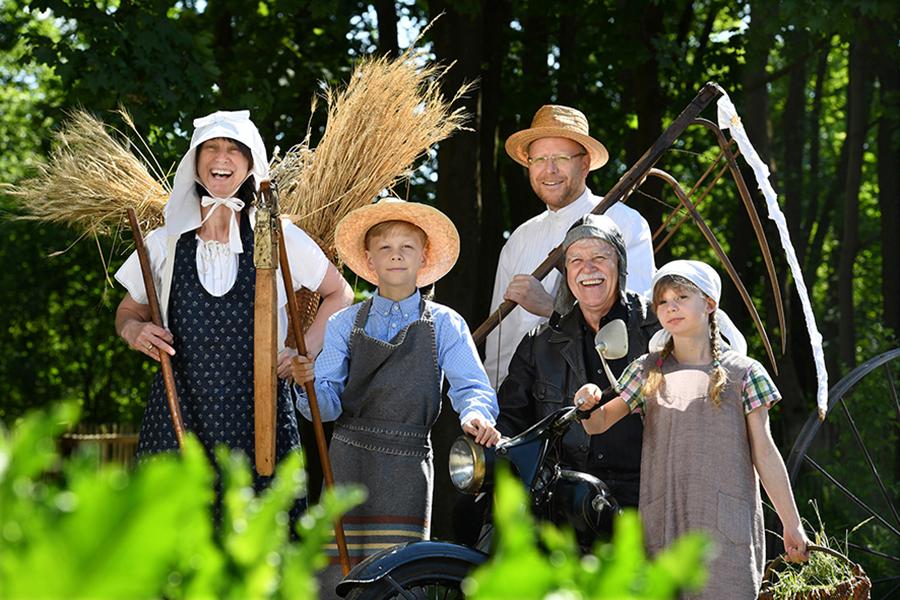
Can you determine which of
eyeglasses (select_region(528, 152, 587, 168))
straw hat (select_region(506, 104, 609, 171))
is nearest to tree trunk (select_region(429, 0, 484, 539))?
straw hat (select_region(506, 104, 609, 171))

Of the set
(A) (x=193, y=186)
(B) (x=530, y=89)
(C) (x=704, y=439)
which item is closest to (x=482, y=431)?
(C) (x=704, y=439)

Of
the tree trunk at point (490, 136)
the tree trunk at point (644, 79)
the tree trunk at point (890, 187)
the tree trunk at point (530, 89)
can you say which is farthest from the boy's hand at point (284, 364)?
the tree trunk at point (890, 187)

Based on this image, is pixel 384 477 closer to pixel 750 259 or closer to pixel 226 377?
pixel 226 377

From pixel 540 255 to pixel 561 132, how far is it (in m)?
0.41

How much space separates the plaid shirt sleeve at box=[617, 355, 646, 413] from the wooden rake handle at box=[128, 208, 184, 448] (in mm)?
1103

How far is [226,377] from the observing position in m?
3.64

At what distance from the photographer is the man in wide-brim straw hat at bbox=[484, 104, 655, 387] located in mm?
4340

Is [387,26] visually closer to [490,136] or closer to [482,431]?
[490,136]

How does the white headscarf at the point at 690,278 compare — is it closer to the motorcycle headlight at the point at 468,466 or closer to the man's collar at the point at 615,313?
→ the man's collar at the point at 615,313

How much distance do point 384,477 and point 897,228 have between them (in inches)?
336

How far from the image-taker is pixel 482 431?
323cm

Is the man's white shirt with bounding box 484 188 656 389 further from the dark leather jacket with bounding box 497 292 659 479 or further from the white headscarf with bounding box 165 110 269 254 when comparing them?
the white headscarf with bounding box 165 110 269 254

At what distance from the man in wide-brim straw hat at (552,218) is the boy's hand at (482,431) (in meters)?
1.03

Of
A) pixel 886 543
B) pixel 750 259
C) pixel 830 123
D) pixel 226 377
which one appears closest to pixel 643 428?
pixel 226 377
